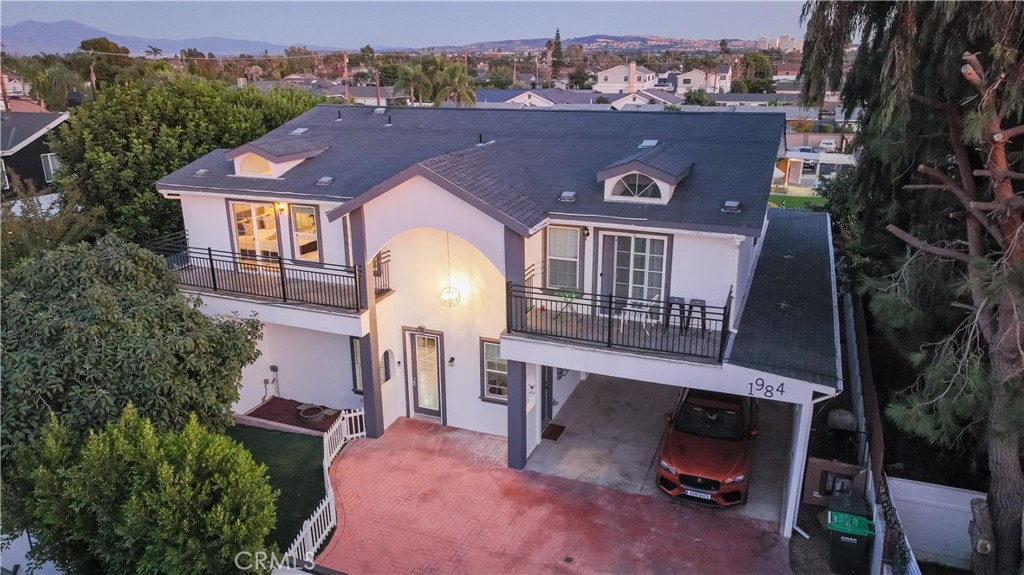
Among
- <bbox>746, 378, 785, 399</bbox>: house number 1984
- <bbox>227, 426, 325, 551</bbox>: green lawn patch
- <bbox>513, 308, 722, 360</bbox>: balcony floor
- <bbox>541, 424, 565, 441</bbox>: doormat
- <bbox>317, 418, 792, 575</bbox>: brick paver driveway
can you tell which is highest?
<bbox>513, 308, 722, 360</bbox>: balcony floor

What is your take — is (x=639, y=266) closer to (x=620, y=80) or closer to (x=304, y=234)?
(x=304, y=234)

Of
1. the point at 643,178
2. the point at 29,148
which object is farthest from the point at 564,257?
the point at 29,148

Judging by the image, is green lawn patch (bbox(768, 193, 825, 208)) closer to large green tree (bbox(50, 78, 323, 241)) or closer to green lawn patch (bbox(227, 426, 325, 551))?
large green tree (bbox(50, 78, 323, 241))

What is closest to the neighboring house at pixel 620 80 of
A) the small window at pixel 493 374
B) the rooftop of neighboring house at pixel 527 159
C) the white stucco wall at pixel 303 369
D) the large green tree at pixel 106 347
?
the rooftop of neighboring house at pixel 527 159

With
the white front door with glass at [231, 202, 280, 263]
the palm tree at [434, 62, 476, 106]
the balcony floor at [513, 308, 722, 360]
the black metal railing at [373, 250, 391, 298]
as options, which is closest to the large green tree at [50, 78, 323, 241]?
the white front door with glass at [231, 202, 280, 263]

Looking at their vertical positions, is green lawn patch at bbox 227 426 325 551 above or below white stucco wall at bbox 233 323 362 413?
below

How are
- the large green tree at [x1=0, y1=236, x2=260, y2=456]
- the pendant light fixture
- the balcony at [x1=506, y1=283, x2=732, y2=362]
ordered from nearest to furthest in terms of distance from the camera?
the large green tree at [x1=0, y1=236, x2=260, y2=456] < the balcony at [x1=506, y1=283, x2=732, y2=362] < the pendant light fixture
